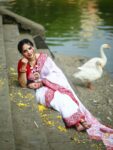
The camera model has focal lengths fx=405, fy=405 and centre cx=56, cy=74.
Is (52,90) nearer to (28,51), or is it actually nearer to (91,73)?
(28,51)

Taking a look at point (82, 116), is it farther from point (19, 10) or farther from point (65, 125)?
point (19, 10)

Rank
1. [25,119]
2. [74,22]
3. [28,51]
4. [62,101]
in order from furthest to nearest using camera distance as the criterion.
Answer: [74,22] → [28,51] → [62,101] → [25,119]

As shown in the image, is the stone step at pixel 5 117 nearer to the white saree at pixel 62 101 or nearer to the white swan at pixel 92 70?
the white saree at pixel 62 101

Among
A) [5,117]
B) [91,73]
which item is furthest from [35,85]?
[91,73]

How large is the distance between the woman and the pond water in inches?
160

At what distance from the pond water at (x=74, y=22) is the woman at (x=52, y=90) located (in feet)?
13.3

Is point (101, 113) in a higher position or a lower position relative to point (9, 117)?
lower

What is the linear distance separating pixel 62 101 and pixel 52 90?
0.92 feet

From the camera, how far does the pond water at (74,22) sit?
12516mm

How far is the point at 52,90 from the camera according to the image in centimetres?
636

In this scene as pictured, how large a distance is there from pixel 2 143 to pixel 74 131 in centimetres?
171

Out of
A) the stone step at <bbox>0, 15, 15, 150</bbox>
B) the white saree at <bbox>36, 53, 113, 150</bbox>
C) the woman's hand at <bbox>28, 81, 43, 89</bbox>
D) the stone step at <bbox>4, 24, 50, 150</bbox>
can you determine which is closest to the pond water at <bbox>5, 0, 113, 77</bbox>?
the white saree at <bbox>36, 53, 113, 150</bbox>

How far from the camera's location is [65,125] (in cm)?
618

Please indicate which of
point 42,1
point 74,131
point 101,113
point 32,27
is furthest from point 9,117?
point 42,1
